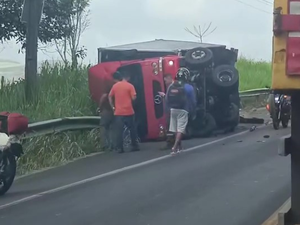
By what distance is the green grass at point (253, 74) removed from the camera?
35.1 m

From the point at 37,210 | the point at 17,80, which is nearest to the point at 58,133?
the point at 17,80

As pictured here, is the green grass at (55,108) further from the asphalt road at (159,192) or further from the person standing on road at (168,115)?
the person standing on road at (168,115)

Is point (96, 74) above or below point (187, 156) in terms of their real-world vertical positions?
above

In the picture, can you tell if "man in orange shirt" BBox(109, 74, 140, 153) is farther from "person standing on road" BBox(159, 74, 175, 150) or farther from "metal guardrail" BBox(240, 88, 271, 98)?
"metal guardrail" BBox(240, 88, 271, 98)

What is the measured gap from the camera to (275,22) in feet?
18.5

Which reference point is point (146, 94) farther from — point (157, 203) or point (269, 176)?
point (157, 203)

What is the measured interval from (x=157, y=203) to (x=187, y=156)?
5718 mm

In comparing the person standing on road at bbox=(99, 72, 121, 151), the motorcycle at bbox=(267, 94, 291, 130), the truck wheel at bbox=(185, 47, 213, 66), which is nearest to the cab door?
the truck wheel at bbox=(185, 47, 213, 66)

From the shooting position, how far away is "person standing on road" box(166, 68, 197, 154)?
672 inches

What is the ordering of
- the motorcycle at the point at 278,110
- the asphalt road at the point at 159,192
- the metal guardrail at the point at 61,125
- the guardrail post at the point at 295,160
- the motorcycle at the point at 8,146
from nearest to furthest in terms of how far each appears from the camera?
the guardrail post at the point at 295,160 → the asphalt road at the point at 159,192 → the motorcycle at the point at 8,146 → the metal guardrail at the point at 61,125 → the motorcycle at the point at 278,110

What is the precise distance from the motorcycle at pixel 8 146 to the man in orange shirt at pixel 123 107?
591 centimetres

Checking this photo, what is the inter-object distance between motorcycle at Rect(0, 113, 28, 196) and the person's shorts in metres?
5.78

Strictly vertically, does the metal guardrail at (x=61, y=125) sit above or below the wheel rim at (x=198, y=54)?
below

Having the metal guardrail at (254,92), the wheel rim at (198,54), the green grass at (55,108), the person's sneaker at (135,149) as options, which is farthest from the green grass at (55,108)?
the metal guardrail at (254,92)
